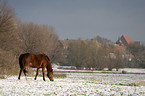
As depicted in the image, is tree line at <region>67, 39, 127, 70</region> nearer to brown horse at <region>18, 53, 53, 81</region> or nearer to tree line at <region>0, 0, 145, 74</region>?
tree line at <region>0, 0, 145, 74</region>

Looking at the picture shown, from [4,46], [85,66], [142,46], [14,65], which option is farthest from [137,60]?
[14,65]

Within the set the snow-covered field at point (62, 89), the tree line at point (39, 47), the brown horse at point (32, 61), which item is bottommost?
the snow-covered field at point (62, 89)

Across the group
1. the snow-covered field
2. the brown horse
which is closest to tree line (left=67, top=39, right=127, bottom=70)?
the brown horse

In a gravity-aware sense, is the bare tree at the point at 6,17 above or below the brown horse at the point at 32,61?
above

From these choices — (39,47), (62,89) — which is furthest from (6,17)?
(62,89)

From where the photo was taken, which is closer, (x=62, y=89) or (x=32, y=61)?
(x=62, y=89)

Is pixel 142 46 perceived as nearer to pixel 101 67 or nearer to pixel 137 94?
pixel 101 67

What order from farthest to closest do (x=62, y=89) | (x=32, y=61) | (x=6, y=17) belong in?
(x=6, y=17)
(x=32, y=61)
(x=62, y=89)

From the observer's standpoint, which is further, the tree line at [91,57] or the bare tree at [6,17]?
the tree line at [91,57]

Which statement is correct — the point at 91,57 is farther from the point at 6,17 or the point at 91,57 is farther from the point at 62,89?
the point at 62,89

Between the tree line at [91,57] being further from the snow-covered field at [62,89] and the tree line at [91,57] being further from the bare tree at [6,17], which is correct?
the snow-covered field at [62,89]

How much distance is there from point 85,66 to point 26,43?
19.8 meters

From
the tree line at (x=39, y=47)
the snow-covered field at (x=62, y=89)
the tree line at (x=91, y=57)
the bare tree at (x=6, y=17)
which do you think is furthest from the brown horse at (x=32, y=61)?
the tree line at (x=91, y=57)

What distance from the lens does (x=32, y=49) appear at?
2031 inches
